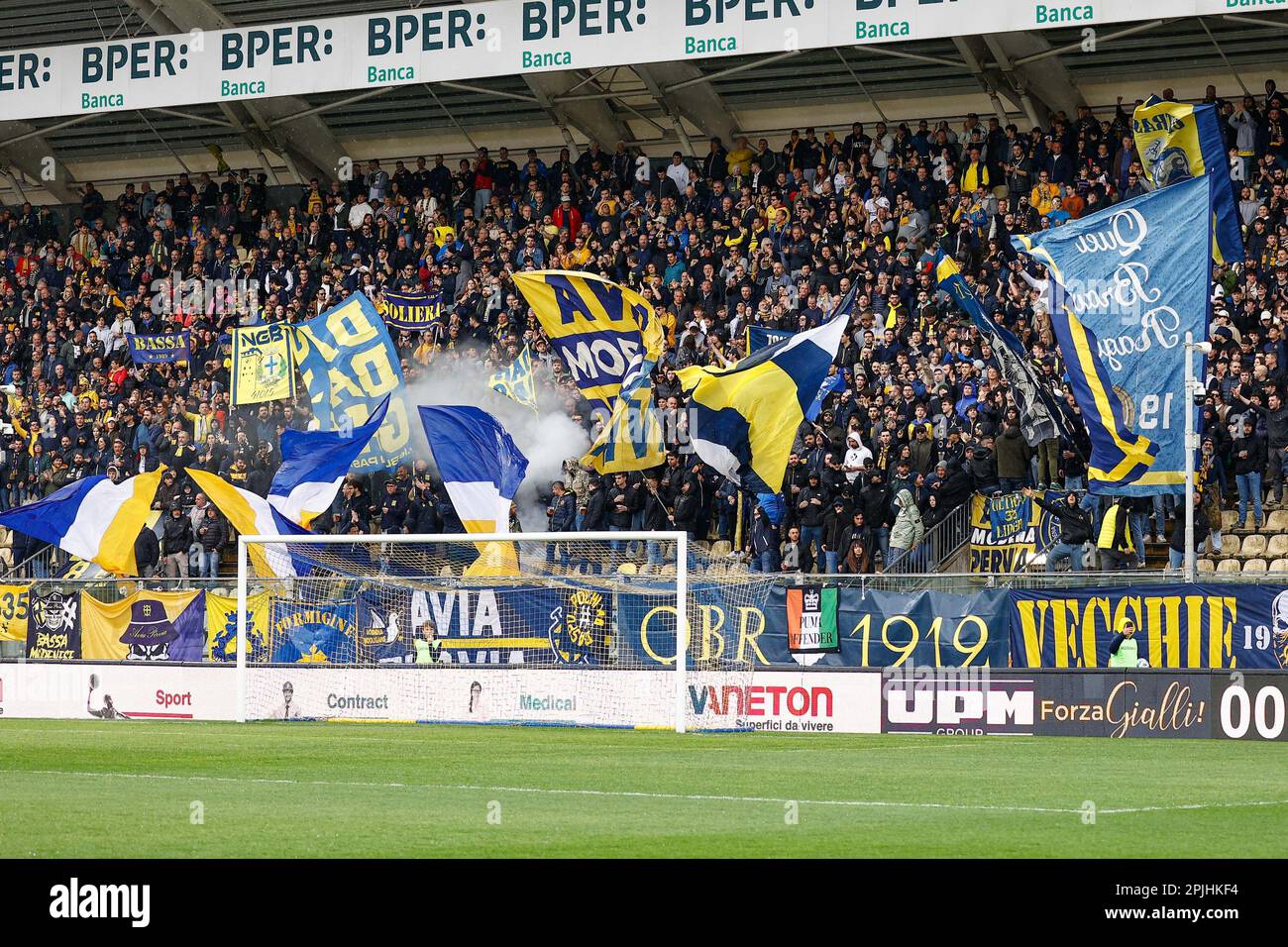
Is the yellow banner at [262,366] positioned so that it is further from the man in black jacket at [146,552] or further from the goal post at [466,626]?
the goal post at [466,626]

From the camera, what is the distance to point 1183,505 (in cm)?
2430

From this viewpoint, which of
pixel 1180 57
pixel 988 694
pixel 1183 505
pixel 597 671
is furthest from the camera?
pixel 1180 57

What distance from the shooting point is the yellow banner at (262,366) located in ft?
98.6

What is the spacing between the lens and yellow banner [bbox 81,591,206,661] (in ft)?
86.0

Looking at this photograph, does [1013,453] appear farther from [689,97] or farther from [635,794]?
[635,794]

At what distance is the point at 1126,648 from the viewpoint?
21266 millimetres

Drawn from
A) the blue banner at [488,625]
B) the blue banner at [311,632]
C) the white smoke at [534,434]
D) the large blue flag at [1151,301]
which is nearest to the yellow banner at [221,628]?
the blue banner at [311,632]

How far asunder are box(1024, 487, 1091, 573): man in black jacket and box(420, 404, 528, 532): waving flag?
7.13m

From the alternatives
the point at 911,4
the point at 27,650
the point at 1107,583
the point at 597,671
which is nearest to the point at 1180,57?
the point at 911,4

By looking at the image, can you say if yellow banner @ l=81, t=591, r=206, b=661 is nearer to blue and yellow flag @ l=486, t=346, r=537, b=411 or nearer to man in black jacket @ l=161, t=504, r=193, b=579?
man in black jacket @ l=161, t=504, r=193, b=579

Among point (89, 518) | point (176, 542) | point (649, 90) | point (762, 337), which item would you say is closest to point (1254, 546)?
point (762, 337)

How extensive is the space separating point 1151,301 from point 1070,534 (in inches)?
141

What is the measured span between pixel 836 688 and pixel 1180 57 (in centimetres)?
1683

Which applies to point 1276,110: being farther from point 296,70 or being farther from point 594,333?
point 296,70
